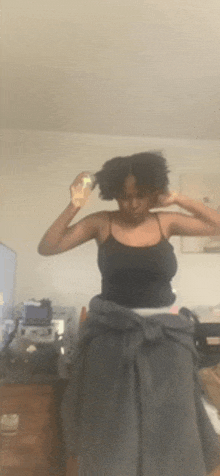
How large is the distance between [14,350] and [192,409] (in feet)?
1.47

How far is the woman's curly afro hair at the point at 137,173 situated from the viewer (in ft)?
2.64

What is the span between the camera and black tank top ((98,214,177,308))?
27.9 inches

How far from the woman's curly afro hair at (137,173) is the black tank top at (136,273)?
0.44ft

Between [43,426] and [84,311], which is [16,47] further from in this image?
[43,426]

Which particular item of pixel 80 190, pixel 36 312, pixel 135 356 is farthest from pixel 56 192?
pixel 135 356

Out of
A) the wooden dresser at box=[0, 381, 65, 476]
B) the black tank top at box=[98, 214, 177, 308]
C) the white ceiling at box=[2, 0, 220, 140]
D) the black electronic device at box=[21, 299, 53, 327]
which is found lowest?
the wooden dresser at box=[0, 381, 65, 476]

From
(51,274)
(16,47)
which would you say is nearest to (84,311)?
(51,274)

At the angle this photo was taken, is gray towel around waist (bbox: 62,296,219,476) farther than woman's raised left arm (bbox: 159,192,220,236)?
No

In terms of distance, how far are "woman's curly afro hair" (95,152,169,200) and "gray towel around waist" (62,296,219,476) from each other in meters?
0.29

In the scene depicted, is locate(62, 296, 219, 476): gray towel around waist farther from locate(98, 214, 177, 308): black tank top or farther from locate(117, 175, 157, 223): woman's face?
locate(117, 175, 157, 223): woman's face

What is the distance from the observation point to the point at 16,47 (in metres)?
0.74

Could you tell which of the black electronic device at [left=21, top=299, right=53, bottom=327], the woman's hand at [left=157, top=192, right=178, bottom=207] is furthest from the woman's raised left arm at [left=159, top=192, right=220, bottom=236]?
the black electronic device at [left=21, top=299, right=53, bottom=327]

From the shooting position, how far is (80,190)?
33.0 inches

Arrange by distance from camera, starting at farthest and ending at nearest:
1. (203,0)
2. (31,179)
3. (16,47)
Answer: (31,179) < (16,47) < (203,0)
